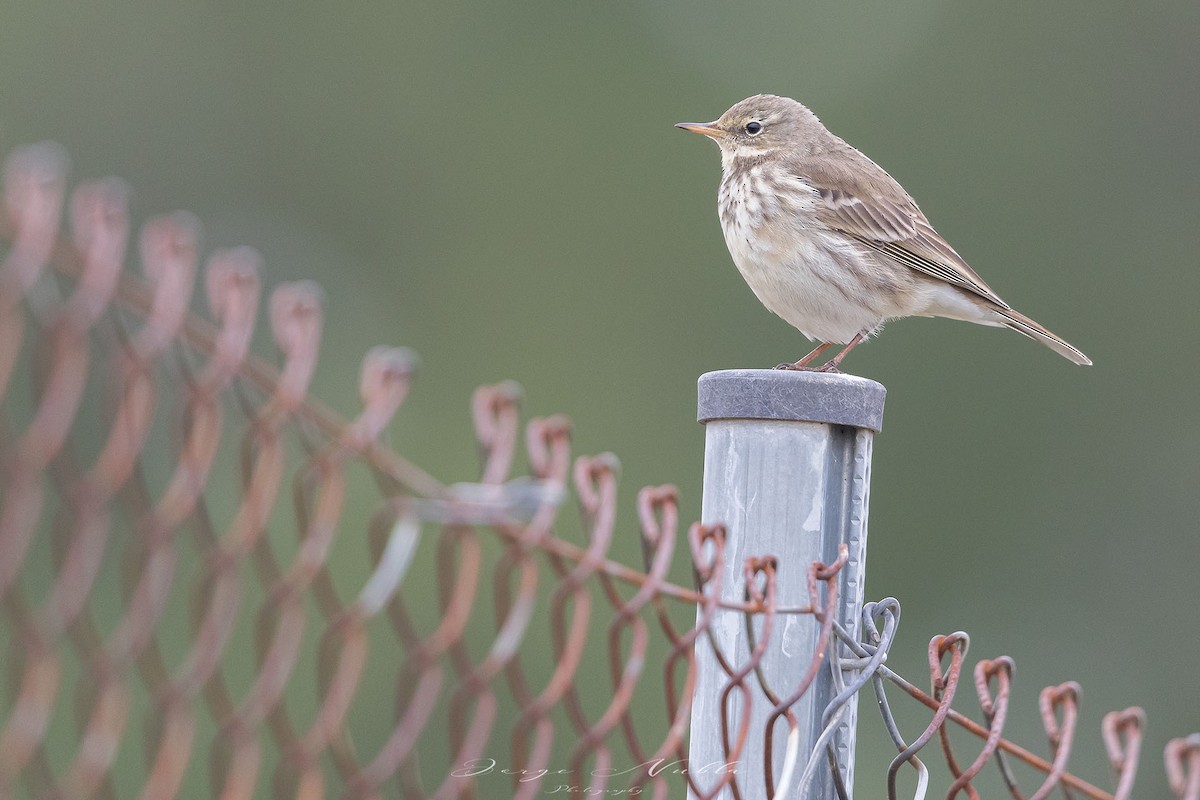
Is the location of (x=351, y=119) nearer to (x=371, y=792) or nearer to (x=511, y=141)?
(x=511, y=141)

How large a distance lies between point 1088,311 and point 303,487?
17.9 metres

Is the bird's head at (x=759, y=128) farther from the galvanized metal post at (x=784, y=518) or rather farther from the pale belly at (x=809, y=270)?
the galvanized metal post at (x=784, y=518)

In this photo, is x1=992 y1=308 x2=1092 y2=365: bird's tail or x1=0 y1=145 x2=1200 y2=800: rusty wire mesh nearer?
x1=0 y1=145 x2=1200 y2=800: rusty wire mesh

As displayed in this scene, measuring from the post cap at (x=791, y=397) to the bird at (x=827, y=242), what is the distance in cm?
328

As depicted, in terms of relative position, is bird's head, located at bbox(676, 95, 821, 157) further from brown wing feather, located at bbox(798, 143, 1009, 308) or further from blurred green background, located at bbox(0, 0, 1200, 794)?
blurred green background, located at bbox(0, 0, 1200, 794)

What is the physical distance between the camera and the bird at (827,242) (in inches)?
282

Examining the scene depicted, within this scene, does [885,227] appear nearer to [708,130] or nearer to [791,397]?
[708,130]

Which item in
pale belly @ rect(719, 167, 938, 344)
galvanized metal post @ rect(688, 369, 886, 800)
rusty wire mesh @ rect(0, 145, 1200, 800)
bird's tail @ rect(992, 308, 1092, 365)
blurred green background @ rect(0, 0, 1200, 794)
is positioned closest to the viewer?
rusty wire mesh @ rect(0, 145, 1200, 800)

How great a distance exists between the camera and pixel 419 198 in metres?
23.0

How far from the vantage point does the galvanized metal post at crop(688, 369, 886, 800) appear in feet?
11.6

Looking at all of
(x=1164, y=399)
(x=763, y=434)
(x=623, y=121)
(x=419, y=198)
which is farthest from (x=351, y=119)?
(x=763, y=434)

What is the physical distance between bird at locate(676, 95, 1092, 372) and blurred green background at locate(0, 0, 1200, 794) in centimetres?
881

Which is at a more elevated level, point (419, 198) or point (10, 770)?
point (419, 198)

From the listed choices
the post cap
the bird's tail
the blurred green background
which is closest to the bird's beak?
the bird's tail
